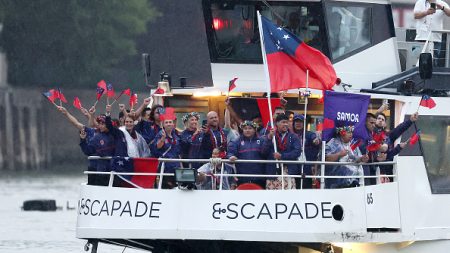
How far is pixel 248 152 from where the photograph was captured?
24500 millimetres

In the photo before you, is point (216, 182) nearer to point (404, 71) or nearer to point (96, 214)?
point (96, 214)

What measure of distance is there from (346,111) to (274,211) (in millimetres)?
1825

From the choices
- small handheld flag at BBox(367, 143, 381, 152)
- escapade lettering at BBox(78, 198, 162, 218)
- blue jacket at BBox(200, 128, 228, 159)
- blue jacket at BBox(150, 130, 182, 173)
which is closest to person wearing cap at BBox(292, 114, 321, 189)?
small handheld flag at BBox(367, 143, 381, 152)

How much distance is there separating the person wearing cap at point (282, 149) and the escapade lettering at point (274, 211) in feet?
1.89

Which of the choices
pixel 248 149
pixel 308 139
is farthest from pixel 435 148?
pixel 248 149

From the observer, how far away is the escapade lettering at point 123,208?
24.1 metres

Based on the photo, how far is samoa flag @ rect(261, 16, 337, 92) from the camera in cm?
2514

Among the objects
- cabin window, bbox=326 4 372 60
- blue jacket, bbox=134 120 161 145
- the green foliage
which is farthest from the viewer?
the green foliage

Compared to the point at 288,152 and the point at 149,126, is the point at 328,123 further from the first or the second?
the point at 149,126

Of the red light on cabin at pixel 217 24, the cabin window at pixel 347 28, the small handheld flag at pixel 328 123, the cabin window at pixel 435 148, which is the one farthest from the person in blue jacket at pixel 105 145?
the cabin window at pixel 435 148

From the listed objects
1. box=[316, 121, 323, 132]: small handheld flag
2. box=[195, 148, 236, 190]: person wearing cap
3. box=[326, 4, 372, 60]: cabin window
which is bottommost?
box=[195, 148, 236, 190]: person wearing cap

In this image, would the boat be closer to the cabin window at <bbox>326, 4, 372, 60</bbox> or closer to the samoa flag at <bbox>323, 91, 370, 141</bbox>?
the cabin window at <bbox>326, 4, 372, 60</bbox>

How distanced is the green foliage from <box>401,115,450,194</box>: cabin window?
58872mm

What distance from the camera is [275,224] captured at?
2378cm
